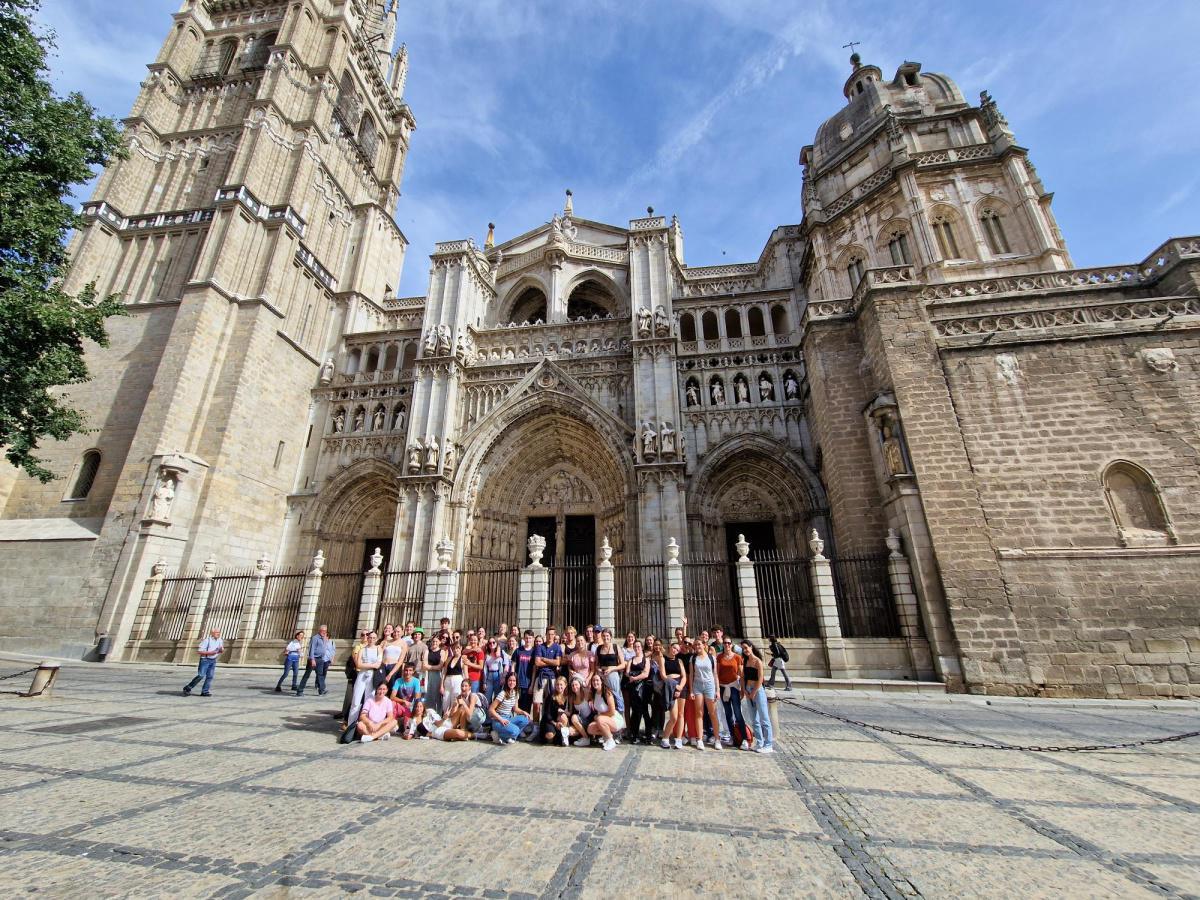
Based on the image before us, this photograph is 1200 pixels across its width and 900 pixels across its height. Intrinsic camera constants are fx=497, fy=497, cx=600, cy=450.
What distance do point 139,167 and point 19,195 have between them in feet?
44.9

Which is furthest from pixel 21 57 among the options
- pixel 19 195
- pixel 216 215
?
pixel 216 215

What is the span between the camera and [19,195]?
10602 millimetres

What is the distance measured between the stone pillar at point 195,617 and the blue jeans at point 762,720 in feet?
45.0

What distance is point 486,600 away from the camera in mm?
14367

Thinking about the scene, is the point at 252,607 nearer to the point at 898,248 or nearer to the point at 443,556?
the point at 443,556

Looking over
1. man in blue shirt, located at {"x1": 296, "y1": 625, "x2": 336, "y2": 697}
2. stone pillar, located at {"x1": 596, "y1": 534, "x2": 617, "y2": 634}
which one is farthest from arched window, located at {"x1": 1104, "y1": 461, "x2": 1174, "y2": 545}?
man in blue shirt, located at {"x1": 296, "y1": 625, "x2": 336, "y2": 697}

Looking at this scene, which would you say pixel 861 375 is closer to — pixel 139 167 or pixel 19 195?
pixel 19 195

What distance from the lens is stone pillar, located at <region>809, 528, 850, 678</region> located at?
990 cm

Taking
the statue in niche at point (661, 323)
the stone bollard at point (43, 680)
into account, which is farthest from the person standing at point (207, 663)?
the statue in niche at point (661, 323)

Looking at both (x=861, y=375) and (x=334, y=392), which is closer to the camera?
(x=861, y=375)

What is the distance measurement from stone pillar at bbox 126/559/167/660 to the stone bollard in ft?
22.4

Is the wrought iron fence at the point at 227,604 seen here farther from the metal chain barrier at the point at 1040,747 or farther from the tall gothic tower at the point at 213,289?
the metal chain barrier at the point at 1040,747

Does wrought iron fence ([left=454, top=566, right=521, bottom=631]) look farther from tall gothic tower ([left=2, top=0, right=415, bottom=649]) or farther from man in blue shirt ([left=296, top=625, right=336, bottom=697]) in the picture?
tall gothic tower ([left=2, top=0, right=415, bottom=649])

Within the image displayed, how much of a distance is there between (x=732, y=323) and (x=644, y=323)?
3.97 meters
